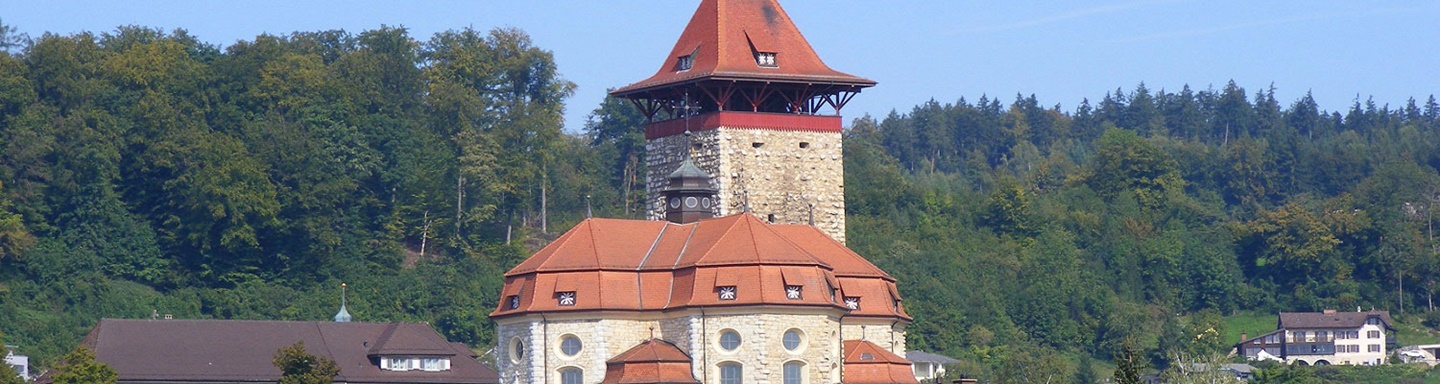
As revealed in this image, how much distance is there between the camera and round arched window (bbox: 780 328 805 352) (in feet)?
209

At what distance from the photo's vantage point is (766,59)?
75062mm

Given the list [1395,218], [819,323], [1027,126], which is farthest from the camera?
[1027,126]

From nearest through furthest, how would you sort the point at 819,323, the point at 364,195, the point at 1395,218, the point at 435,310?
the point at 819,323, the point at 435,310, the point at 364,195, the point at 1395,218

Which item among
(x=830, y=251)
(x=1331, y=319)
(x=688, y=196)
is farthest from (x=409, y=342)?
(x=1331, y=319)

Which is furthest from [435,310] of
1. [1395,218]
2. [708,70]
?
[1395,218]

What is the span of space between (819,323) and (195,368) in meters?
22.2

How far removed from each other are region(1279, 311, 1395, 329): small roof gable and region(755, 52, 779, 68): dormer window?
172ft

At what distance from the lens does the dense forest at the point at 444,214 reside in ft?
324

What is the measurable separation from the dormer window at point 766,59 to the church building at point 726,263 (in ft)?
0.12

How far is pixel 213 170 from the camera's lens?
327 ft

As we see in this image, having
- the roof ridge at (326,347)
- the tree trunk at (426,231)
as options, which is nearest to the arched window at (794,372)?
the roof ridge at (326,347)

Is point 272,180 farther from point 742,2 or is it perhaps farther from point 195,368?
point 742,2

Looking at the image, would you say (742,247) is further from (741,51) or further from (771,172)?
(741,51)

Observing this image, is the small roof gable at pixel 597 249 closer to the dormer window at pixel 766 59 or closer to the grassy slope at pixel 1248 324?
the dormer window at pixel 766 59
